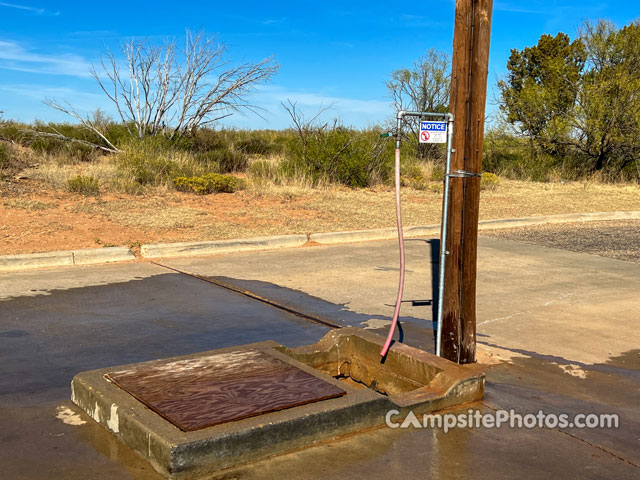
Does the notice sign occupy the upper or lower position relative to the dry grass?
upper

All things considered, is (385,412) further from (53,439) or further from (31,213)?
(31,213)

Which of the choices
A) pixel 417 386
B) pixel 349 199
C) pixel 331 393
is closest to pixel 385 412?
pixel 331 393

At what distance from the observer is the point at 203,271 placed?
8.67 meters

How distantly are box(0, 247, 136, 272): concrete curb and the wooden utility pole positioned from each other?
18.4 ft

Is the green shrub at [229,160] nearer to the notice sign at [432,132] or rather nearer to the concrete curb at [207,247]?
the concrete curb at [207,247]

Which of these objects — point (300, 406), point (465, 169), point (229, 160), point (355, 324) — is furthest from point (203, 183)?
point (300, 406)

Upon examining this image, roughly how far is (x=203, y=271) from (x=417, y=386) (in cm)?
467

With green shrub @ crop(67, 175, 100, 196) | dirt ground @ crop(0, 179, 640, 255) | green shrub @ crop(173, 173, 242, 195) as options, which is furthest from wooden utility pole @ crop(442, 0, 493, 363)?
green shrub @ crop(173, 173, 242, 195)

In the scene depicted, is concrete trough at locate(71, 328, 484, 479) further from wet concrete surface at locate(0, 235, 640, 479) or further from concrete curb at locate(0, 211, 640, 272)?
concrete curb at locate(0, 211, 640, 272)

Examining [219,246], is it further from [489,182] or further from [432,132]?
[489,182]

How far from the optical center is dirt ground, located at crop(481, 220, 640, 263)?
10868 mm

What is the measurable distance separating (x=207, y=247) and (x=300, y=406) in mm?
6528

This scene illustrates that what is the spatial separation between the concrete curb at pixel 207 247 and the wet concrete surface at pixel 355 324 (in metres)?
0.42

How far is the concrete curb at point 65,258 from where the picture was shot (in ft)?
28.0
